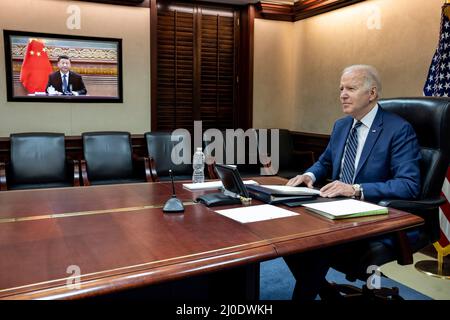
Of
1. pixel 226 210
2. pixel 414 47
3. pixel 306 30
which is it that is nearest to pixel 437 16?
pixel 414 47

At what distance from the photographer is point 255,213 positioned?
62.6 inches

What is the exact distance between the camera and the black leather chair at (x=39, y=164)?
361cm

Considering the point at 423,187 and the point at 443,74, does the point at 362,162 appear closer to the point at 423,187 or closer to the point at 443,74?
the point at 423,187

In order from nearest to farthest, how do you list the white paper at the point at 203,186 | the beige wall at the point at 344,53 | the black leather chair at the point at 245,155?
1. the white paper at the point at 203,186
2. the beige wall at the point at 344,53
3. the black leather chair at the point at 245,155

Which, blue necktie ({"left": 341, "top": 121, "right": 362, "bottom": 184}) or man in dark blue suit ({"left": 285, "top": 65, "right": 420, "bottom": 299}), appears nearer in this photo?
man in dark blue suit ({"left": 285, "top": 65, "right": 420, "bottom": 299})

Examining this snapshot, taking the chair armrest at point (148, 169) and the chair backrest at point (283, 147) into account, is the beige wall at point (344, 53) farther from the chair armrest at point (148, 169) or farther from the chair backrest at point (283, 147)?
the chair armrest at point (148, 169)

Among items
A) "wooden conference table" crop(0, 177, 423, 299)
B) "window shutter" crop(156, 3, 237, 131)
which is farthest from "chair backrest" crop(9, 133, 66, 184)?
"wooden conference table" crop(0, 177, 423, 299)

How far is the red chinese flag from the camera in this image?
3.85 meters

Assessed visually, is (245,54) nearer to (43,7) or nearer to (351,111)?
(43,7)

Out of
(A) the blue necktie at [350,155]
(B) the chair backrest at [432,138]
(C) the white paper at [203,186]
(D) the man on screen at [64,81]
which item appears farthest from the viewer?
(D) the man on screen at [64,81]

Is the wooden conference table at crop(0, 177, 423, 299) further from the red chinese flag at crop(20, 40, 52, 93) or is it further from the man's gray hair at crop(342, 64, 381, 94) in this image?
the red chinese flag at crop(20, 40, 52, 93)

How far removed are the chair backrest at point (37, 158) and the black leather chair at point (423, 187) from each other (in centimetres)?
279

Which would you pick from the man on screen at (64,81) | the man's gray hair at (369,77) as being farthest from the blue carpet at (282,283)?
the man on screen at (64,81)

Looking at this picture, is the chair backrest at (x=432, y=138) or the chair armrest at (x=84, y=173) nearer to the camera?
the chair backrest at (x=432, y=138)
